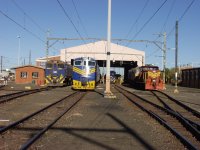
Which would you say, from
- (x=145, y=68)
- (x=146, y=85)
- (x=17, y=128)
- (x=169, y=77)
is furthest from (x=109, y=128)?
(x=169, y=77)

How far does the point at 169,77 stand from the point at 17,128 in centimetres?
7585

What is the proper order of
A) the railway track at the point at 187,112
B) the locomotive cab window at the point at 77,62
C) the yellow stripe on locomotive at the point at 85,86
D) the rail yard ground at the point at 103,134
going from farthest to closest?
the locomotive cab window at the point at 77,62
the yellow stripe on locomotive at the point at 85,86
the railway track at the point at 187,112
the rail yard ground at the point at 103,134

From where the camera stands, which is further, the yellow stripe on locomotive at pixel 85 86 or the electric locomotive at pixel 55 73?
the electric locomotive at pixel 55 73

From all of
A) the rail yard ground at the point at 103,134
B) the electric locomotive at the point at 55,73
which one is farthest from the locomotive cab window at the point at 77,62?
the rail yard ground at the point at 103,134

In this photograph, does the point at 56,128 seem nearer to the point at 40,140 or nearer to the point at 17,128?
the point at 17,128

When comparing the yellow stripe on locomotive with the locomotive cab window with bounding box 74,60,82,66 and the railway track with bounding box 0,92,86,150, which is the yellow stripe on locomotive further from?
the railway track with bounding box 0,92,86,150

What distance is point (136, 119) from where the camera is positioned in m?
14.3

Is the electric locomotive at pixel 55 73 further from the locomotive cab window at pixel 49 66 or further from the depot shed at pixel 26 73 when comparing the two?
the depot shed at pixel 26 73

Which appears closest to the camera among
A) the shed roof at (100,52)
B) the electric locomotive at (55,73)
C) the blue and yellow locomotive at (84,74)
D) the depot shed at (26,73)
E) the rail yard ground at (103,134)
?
the rail yard ground at (103,134)

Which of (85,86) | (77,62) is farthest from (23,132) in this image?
(77,62)

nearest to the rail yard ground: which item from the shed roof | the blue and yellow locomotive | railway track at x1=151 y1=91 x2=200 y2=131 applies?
railway track at x1=151 y1=91 x2=200 y2=131

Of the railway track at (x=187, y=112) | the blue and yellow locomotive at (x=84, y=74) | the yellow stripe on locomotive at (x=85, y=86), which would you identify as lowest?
the railway track at (x=187, y=112)

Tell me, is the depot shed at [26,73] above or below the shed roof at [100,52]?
below

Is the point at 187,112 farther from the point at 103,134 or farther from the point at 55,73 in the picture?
the point at 55,73
